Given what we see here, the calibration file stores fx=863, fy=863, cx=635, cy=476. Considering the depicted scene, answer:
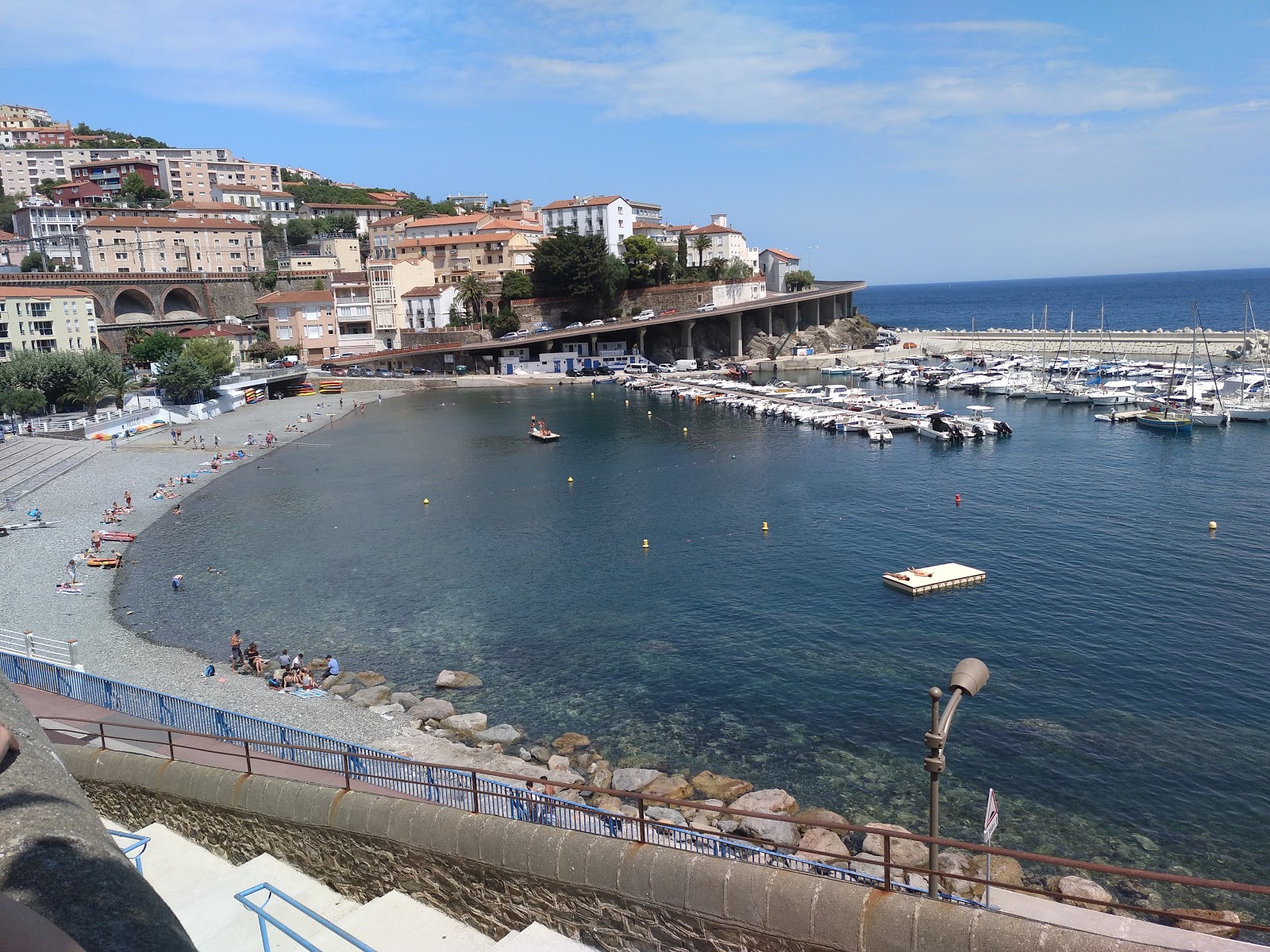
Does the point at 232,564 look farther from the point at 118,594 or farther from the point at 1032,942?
the point at 1032,942

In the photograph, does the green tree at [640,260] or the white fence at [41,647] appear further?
the green tree at [640,260]

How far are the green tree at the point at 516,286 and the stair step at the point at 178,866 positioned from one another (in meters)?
89.6

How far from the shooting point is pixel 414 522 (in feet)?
127

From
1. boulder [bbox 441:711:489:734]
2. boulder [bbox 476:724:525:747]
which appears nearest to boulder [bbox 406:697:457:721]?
boulder [bbox 441:711:489:734]

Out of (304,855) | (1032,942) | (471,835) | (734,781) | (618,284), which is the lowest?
(734,781)

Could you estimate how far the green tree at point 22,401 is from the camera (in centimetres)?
5361

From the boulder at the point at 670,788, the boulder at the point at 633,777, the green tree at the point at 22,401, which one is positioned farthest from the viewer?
the green tree at the point at 22,401

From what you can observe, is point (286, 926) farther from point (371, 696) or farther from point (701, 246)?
point (701, 246)

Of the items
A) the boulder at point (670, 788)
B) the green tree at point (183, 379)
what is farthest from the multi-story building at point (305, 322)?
the boulder at point (670, 788)

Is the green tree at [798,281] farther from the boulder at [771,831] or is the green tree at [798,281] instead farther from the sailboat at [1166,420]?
the boulder at [771,831]

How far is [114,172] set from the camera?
412 feet

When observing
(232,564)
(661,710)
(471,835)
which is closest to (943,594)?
(661,710)

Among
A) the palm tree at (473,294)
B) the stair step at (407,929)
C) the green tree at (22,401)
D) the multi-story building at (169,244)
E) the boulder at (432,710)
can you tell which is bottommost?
the boulder at (432,710)

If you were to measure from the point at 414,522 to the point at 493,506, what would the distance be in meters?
4.27
